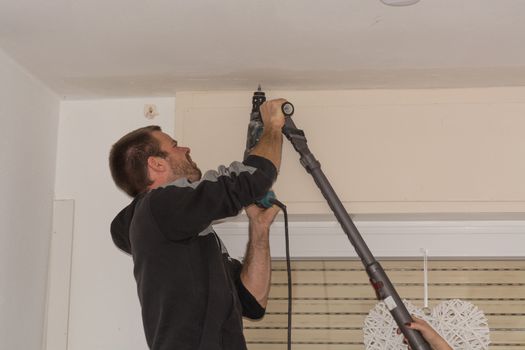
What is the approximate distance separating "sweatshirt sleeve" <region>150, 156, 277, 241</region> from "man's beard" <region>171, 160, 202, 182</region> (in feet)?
0.72

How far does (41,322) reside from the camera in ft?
7.53

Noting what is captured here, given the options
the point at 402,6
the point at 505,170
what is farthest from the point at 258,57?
the point at 505,170

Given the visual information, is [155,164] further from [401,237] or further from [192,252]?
[401,237]

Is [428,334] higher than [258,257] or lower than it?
lower

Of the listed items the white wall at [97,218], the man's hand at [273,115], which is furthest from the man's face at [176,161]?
the white wall at [97,218]

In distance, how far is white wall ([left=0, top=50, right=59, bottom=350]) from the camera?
6.71ft

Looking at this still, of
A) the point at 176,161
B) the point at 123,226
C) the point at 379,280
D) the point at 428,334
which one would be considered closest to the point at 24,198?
the point at 123,226

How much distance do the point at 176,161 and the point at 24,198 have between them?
62 centimetres

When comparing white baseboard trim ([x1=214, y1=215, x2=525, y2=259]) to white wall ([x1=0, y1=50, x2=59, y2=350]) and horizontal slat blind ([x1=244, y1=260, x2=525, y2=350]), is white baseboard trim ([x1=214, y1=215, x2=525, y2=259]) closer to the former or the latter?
horizontal slat blind ([x1=244, y1=260, x2=525, y2=350])

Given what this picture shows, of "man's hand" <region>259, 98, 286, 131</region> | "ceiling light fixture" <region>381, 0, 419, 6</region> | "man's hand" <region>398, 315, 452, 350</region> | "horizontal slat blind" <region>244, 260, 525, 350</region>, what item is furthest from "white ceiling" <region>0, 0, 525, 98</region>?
"man's hand" <region>398, 315, 452, 350</region>

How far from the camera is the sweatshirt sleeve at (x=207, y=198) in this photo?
1.57 m

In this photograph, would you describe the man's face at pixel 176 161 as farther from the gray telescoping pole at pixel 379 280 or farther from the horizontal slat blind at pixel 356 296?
the horizontal slat blind at pixel 356 296

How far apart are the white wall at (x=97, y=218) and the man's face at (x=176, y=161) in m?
0.50

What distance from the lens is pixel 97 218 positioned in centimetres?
239
